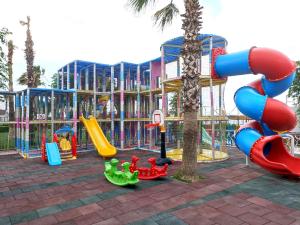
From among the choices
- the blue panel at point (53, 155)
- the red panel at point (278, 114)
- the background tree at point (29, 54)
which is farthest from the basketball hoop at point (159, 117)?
the background tree at point (29, 54)

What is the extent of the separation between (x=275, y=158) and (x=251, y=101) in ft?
8.31

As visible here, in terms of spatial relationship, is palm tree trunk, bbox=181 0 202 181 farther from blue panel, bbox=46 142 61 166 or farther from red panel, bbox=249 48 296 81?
blue panel, bbox=46 142 61 166

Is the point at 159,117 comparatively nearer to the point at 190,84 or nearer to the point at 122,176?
the point at 190,84

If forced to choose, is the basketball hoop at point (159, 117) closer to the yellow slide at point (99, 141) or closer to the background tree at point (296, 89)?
the yellow slide at point (99, 141)

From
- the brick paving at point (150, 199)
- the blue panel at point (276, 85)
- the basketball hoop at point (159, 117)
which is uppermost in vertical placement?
the blue panel at point (276, 85)

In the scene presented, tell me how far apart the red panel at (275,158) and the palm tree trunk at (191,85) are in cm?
238

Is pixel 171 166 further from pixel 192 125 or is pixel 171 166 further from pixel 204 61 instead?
pixel 204 61

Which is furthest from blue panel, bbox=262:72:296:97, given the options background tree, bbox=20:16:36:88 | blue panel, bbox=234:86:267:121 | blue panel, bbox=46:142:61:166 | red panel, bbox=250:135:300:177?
background tree, bbox=20:16:36:88

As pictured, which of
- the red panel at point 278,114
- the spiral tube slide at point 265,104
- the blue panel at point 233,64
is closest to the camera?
the spiral tube slide at point 265,104

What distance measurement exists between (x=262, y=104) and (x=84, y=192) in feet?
23.9

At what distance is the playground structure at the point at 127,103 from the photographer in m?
13.6

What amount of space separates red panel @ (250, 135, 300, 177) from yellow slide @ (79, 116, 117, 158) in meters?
7.23

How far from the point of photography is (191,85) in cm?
848

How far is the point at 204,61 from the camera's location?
42.1 ft
